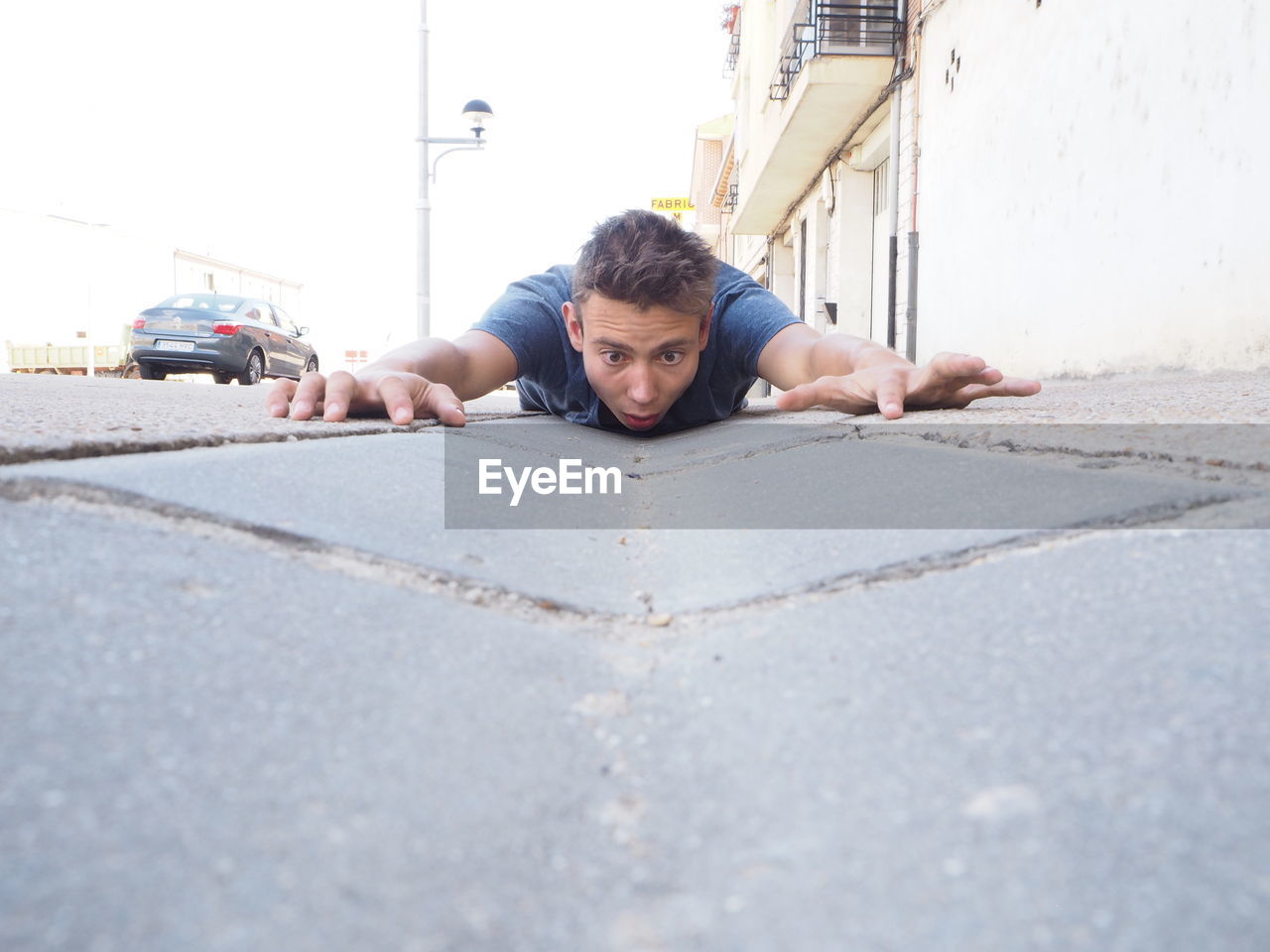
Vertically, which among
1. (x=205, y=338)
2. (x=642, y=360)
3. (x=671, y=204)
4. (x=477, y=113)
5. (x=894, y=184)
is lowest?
(x=642, y=360)

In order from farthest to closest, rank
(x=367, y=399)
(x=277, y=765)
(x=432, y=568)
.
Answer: (x=367, y=399)
(x=432, y=568)
(x=277, y=765)

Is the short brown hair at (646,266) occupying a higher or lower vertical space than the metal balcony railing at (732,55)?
lower

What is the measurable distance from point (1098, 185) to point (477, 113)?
7244 millimetres

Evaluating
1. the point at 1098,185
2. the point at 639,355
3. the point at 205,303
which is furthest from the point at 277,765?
the point at 205,303

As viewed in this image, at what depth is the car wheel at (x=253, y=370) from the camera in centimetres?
1077

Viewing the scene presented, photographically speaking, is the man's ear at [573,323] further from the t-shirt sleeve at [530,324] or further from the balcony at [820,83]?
the balcony at [820,83]

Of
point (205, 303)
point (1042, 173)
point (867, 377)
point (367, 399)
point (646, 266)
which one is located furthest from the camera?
point (205, 303)

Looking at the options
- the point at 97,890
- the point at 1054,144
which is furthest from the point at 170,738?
the point at 1054,144

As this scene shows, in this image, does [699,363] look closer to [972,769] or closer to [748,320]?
[748,320]

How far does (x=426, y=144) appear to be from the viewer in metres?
9.99

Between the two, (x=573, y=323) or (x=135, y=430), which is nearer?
(x=135, y=430)

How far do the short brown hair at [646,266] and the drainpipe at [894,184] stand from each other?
17.5ft

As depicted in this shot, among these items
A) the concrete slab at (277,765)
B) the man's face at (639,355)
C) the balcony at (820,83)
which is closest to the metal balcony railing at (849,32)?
the balcony at (820,83)

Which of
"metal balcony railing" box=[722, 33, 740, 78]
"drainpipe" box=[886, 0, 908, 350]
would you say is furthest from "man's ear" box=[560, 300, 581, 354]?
"metal balcony railing" box=[722, 33, 740, 78]
